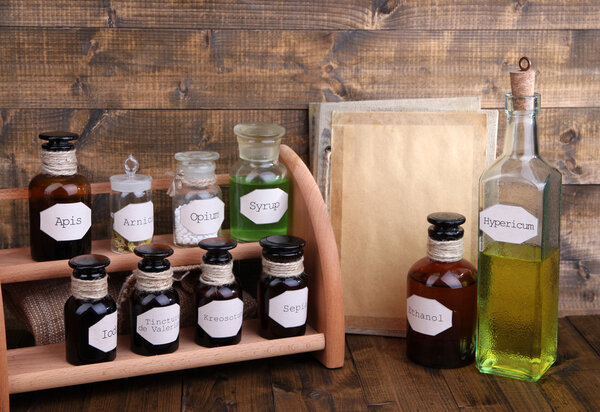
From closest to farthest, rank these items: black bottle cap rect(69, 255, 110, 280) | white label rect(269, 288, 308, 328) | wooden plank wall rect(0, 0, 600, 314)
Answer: black bottle cap rect(69, 255, 110, 280) < white label rect(269, 288, 308, 328) < wooden plank wall rect(0, 0, 600, 314)

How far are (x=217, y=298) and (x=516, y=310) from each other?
410 mm

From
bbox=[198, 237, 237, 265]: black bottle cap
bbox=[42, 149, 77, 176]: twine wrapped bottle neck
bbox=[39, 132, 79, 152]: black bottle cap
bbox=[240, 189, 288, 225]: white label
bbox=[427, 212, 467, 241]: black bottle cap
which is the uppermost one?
bbox=[39, 132, 79, 152]: black bottle cap

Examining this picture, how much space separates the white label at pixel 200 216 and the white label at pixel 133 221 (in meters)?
0.05

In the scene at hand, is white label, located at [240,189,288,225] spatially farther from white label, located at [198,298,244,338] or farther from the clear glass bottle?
the clear glass bottle

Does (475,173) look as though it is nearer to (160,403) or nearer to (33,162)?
(160,403)

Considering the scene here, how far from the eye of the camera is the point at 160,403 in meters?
0.96

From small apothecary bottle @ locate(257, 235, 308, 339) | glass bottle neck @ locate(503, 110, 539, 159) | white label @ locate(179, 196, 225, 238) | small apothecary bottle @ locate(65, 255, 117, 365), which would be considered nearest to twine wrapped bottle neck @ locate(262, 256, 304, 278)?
small apothecary bottle @ locate(257, 235, 308, 339)

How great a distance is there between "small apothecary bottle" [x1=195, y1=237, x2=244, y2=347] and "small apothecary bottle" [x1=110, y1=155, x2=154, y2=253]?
94mm

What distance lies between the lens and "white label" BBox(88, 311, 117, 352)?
3.04 ft

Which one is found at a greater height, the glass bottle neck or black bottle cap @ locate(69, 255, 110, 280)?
the glass bottle neck

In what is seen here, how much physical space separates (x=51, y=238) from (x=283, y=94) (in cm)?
45

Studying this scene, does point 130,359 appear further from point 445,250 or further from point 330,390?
point 445,250

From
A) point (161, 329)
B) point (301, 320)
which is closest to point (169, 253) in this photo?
point (161, 329)

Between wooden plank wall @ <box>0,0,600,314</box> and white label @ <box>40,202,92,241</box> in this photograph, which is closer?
white label @ <box>40,202,92,241</box>
